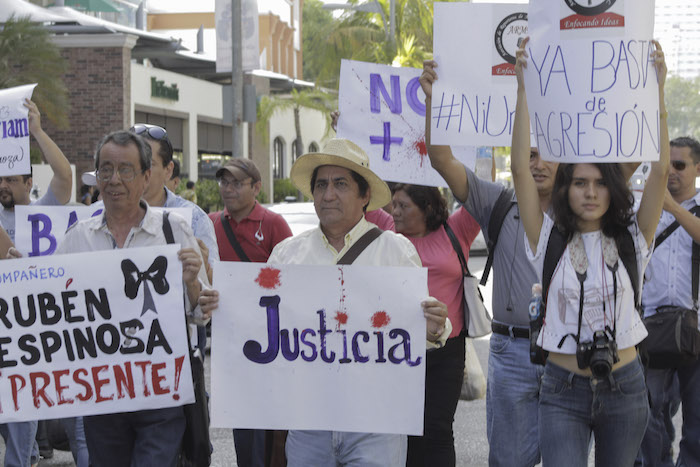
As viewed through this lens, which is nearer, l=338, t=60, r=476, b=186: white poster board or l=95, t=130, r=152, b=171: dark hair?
l=95, t=130, r=152, b=171: dark hair

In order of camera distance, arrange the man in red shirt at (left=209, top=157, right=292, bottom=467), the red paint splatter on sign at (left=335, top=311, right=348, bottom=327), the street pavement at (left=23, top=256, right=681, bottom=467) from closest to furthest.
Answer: the red paint splatter on sign at (left=335, top=311, right=348, bottom=327), the man in red shirt at (left=209, top=157, right=292, bottom=467), the street pavement at (left=23, top=256, right=681, bottom=467)

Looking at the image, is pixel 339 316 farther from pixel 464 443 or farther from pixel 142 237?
pixel 464 443

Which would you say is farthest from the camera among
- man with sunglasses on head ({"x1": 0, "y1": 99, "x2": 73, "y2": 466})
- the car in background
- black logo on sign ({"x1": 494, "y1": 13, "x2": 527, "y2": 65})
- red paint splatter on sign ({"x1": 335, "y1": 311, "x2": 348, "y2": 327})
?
the car in background

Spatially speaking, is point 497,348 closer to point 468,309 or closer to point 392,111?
point 468,309

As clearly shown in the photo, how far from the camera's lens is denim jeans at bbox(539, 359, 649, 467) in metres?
3.85

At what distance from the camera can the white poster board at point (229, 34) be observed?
17.3 m

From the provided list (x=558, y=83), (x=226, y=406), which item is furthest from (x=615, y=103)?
(x=226, y=406)

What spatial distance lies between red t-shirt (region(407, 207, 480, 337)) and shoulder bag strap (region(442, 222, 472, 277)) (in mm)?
17

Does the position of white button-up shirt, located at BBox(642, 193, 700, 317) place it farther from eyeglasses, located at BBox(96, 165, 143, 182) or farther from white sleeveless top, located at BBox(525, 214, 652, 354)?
eyeglasses, located at BBox(96, 165, 143, 182)

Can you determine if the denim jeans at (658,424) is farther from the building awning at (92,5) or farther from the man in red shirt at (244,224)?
the building awning at (92,5)

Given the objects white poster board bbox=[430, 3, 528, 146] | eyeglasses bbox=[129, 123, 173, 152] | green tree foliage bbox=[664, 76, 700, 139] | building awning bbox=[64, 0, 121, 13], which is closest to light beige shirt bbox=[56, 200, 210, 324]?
eyeglasses bbox=[129, 123, 173, 152]

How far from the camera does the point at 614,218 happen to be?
397 centimetres

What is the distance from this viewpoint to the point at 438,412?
5.15 m

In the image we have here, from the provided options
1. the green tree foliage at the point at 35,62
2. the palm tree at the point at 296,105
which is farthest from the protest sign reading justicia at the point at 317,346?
the palm tree at the point at 296,105
